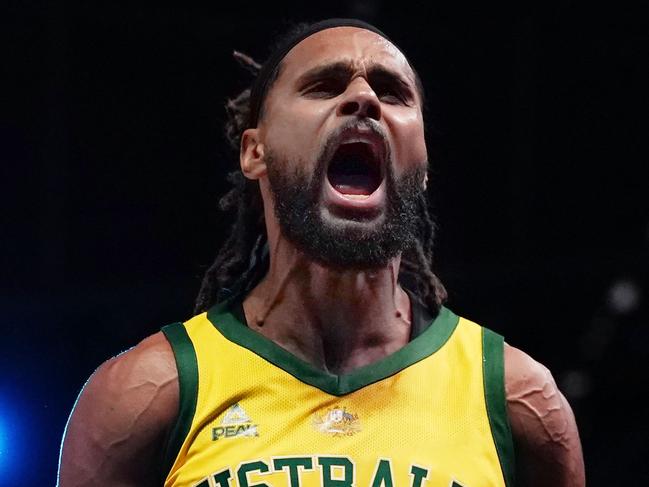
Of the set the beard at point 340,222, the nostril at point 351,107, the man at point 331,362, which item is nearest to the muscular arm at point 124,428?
the man at point 331,362

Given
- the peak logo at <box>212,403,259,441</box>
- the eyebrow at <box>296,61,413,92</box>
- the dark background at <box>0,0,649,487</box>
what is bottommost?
the peak logo at <box>212,403,259,441</box>

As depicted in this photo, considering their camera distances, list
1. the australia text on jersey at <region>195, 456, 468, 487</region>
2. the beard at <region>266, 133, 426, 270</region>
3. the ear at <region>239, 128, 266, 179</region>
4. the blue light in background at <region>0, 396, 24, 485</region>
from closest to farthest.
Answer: the australia text on jersey at <region>195, 456, 468, 487</region>, the beard at <region>266, 133, 426, 270</region>, the ear at <region>239, 128, 266, 179</region>, the blue light in background at <region>0, 396, 24, 485</region>

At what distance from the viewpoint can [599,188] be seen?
351 cm

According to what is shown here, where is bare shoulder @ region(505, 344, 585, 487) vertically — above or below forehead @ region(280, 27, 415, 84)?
below

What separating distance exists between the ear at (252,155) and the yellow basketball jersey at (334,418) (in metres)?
0.25

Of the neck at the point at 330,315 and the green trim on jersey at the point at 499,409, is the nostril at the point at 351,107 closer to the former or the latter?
the neck at the point at 330,315

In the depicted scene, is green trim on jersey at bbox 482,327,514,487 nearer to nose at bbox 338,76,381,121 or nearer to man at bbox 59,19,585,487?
man at bbox 59,19,585,487

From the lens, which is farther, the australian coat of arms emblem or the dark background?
the dark background

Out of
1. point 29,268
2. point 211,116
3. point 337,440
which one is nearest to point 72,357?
point 29,268

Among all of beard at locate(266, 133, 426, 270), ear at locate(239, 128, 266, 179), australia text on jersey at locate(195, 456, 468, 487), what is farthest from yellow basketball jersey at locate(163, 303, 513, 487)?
ear at locate(239, 128, 266, 179)

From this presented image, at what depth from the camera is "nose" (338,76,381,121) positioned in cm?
151

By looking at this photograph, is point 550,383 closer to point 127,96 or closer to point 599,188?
point 127,96

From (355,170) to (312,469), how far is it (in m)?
0.44

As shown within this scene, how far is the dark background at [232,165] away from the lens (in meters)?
2.70
